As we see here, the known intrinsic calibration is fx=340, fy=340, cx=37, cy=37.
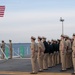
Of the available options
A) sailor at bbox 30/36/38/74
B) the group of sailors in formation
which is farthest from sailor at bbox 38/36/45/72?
sailor at bbox 30/36/38/74

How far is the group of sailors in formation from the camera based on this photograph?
56.0 ft

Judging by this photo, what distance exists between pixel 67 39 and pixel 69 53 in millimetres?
892

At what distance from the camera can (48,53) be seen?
1930cm

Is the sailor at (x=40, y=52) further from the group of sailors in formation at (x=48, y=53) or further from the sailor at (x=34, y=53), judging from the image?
the sailor at (x=34, y=53)

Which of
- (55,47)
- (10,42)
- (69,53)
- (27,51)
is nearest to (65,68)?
(69,53)

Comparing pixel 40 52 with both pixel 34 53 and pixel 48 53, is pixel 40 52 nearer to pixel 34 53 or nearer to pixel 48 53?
pixel 34 53

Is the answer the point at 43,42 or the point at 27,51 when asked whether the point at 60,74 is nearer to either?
the point at 43,42

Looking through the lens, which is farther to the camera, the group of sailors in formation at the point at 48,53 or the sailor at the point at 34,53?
the group of sailors in formation at the point at 48,53

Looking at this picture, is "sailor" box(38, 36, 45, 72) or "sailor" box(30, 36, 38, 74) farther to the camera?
"sailor" box(38, 36, 45, 72)

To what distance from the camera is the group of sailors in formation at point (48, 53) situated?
17.1m

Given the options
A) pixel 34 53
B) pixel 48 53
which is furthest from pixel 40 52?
pixel 48 53

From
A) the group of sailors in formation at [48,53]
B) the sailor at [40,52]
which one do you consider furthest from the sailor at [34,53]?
the sailor at [40,52]

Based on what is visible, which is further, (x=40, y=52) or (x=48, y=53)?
(x=48, y=53)

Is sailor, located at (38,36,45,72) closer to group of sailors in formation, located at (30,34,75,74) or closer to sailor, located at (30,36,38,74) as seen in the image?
group of sailors in formation, located at (30,34,75,74)
